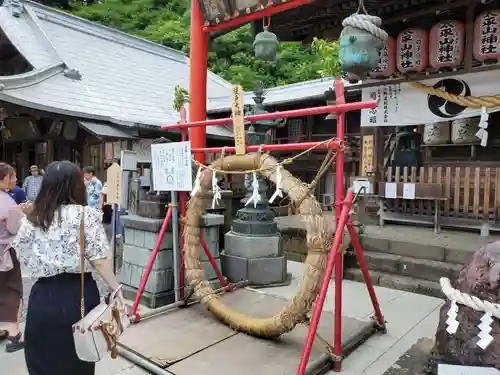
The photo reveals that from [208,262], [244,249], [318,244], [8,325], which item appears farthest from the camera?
[244,249]

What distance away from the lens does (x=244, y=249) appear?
6391 millimetres

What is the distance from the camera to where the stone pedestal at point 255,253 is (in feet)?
20.5

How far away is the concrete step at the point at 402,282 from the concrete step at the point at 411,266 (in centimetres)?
8

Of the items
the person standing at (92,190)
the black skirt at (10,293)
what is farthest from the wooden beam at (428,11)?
the person standing at (92,190)

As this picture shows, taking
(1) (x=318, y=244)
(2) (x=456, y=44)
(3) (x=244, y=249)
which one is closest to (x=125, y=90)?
(3) (x=244, y=249)

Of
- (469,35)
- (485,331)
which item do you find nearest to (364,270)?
(485,331)

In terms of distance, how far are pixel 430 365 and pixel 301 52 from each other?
69.6ft

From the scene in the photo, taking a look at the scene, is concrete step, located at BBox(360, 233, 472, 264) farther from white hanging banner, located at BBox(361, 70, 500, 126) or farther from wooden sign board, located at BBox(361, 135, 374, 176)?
wooden sign board, located at BBox(361, 135, 374, 176)

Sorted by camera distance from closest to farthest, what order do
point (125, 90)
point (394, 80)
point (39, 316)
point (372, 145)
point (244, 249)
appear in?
point (39, 316) → point (244, 249) → point (394, 80) → point (372, 145) → point (125, 90)

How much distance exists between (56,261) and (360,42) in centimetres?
400

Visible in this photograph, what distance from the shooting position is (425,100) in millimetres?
7570

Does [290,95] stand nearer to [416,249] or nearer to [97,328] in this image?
[416,249]

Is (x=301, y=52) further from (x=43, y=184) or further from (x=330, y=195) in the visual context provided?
(x=43, y=184)

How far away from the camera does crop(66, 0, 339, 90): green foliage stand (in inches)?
788
